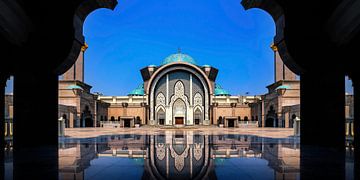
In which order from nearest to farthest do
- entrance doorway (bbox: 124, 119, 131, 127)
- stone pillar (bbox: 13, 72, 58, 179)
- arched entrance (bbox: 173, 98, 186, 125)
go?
stone pillar (bbox: 13, 72, 58, 179) < entrance doorway (bbox: 124, 119, 131, 127) < arched entrance (bbox: 173, 98, 186, 125)

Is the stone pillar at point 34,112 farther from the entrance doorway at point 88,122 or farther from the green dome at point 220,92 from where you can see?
the green dome at point 220,92

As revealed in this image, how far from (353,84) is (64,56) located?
22.1 feet

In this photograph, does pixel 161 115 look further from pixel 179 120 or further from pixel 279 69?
pixel 279 69

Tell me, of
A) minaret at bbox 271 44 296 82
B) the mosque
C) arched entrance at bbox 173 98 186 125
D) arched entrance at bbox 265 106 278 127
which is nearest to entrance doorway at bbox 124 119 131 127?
the mosque

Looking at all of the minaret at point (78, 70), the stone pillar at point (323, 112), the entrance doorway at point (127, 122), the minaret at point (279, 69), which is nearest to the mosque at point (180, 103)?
the minaret at point (279, 69)

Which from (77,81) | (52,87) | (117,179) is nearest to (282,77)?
(77,81)

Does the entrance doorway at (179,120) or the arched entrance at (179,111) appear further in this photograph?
the arched entrance at (179,111)

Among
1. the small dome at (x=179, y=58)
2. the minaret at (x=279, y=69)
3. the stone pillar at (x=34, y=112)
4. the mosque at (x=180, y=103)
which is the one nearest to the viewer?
the stone pillar at (x=34, y=112)

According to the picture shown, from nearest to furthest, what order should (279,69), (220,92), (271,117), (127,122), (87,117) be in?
(127,122) → (279,69) → (87,117) → (271,117) → (220,92)

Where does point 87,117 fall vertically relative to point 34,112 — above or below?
below

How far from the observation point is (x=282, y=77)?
36781 mm

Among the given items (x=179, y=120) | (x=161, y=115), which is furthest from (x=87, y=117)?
(x=179, y=120)

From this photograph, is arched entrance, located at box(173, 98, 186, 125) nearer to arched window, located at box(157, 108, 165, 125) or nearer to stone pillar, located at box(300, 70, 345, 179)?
arched window, located at box(157, 108, 165, 125)

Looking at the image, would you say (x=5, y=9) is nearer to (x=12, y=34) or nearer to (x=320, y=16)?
(x=12, y=34)
